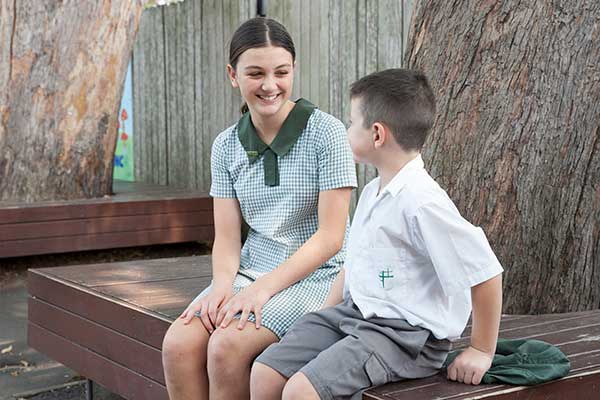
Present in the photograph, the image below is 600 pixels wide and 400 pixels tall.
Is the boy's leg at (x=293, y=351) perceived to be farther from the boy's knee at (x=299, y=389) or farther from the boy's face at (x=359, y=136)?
the boy's face at (x=359, y=136)

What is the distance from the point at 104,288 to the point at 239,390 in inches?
53.3

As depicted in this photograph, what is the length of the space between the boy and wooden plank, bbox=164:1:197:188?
6.58 metres

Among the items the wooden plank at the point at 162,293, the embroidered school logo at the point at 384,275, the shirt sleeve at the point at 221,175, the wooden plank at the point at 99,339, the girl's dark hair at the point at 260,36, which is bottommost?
the wooden plank at the point at 99,339

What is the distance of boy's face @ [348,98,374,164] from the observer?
7.72 feet

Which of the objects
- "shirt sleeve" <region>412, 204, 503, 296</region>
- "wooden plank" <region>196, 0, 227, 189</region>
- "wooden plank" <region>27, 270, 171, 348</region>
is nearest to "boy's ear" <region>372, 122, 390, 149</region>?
"shirt sleeve" <region>412, 204, 503, 296</region>

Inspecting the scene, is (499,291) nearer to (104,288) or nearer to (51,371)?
(104,288)

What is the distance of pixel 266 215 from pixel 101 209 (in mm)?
4387

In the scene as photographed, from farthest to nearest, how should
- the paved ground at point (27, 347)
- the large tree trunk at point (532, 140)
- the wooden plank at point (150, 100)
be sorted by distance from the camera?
1. the wooden plank at point (150, 100)
2. the paved ground at point (27, 347)
3. the large tree trunk at point (532, 140)

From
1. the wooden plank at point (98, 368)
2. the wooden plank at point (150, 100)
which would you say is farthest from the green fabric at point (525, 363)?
the wooden plank at point (150, 100)

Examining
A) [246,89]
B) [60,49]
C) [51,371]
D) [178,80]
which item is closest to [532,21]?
[246,89]

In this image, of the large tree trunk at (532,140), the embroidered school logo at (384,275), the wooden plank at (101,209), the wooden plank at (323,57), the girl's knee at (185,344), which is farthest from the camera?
the wooden plank at (323,57)

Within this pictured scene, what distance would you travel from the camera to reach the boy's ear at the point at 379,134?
233 centimetres

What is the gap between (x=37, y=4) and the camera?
7.15 metres

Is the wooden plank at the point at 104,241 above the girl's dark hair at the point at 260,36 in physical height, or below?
below
